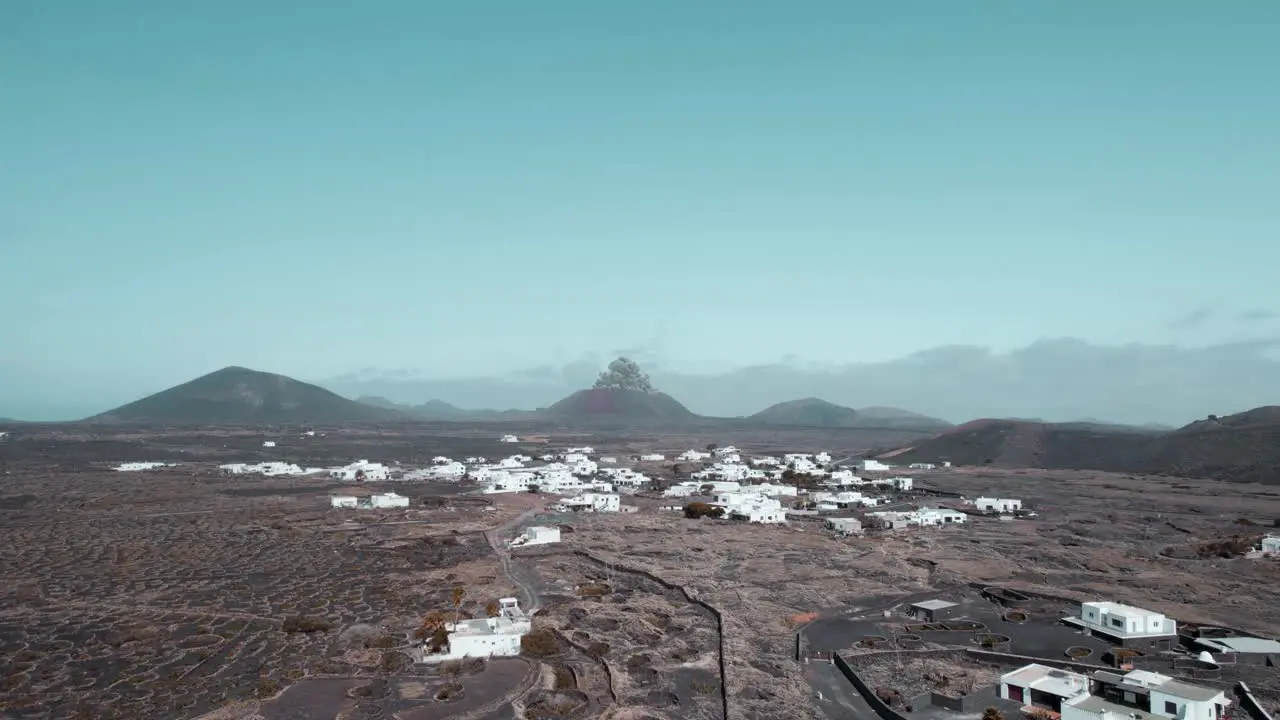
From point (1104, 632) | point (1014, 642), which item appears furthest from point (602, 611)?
point (1104, 632)

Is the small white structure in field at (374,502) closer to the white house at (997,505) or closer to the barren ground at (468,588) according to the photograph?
the barren ground at (468,588)

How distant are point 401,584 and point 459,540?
1139 centimetres

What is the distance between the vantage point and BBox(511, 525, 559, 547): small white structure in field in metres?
44.5

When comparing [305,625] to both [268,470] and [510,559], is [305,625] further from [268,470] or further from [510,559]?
[268,470]

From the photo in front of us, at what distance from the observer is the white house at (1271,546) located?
42031mm

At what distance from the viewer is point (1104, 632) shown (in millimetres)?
27734

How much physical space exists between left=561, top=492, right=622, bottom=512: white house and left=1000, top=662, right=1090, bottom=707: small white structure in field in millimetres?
39482

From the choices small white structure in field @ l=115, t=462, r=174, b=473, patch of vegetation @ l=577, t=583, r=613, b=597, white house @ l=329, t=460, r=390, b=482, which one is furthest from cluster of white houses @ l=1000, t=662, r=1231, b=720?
small white structure in field @ l=115, t=462, r=174, b=473

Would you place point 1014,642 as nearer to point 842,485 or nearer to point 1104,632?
point 1104,632

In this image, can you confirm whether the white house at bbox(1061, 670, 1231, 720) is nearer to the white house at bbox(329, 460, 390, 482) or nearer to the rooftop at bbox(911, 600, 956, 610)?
the rooftop at bbox(911, 600, 956, 610)

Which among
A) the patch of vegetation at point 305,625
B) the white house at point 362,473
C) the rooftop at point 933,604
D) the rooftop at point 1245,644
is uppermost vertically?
the white house at point 362,473

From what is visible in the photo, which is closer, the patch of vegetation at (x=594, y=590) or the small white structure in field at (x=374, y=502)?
the patch of vegetation at (x=594, y=590)

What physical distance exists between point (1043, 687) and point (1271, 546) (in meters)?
30.7

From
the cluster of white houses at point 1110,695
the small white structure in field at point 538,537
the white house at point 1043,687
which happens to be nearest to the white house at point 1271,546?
the cluster of white houses at point 1110,695
